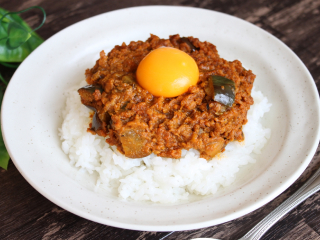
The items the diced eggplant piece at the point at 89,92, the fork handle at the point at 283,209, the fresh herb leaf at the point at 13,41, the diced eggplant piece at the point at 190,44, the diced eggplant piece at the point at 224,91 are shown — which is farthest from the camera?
the fresh herb leaf at the point at 13,41

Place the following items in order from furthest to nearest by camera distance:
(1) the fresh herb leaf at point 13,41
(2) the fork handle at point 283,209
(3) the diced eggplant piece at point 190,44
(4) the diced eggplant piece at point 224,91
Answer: (1) the fresh herb leaf at point 13,41 → (3) the diced eggplant piece at point 190,44 → (4) the diced eggplant piece at point 224,91 → (2) the fork handle at point 283,209

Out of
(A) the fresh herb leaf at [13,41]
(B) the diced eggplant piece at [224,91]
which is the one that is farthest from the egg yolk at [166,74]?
(A) the fresh herb leaf at [13,41]

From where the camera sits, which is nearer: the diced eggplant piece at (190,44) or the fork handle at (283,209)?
the fork handle at (283,209)

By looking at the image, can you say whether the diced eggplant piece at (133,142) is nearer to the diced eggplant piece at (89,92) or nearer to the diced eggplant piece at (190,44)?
the diced eggplant piece at (89,92)

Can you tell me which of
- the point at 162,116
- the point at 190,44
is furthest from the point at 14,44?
the point at 162,116

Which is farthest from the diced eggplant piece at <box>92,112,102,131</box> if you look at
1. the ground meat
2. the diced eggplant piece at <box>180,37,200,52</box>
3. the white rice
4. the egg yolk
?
the diced eggplant piece at <box>180,37,200,52</box>

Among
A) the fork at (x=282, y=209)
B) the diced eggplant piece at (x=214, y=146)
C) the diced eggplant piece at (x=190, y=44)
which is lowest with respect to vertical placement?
the fork at (x=282, y=209)

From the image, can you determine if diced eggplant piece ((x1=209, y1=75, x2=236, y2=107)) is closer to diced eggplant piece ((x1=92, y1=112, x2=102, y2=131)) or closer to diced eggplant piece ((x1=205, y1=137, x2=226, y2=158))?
diced eggplant piece ((x1=205, y1=137, x2=226, y2=158))
